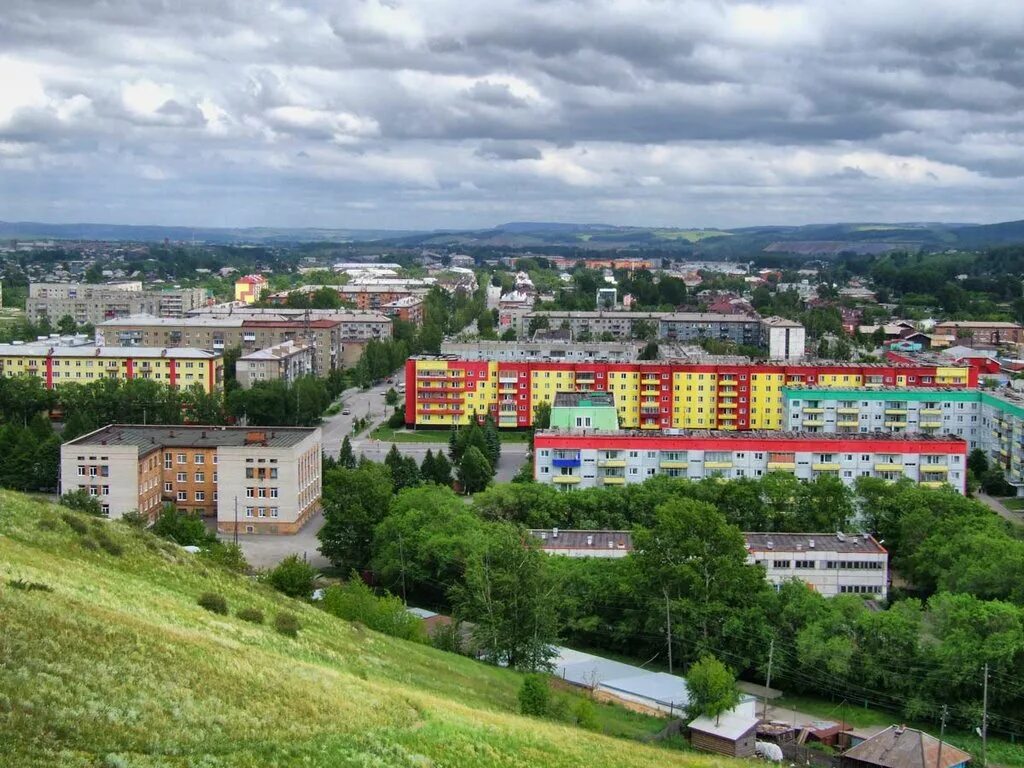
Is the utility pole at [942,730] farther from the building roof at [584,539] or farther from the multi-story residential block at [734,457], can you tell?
the multi-story residential block at [734,457]

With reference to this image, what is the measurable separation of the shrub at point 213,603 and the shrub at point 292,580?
17.2 feet

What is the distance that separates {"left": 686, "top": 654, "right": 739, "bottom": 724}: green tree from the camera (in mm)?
14891

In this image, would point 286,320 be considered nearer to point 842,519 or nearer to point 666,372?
point 666,372

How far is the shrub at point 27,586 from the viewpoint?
424 inches

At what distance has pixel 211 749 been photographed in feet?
27.1

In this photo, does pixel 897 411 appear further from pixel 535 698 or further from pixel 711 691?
pixel 535 698

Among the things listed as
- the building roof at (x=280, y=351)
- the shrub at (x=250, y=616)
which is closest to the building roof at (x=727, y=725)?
A: the shrub at (x=250, y=616)

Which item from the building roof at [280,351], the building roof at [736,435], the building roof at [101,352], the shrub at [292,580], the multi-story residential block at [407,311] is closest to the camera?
the shrub at [292,580]

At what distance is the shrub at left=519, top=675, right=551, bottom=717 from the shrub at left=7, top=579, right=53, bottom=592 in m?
5.50

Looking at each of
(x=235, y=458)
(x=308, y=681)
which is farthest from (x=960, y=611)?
(x=235, y=458)

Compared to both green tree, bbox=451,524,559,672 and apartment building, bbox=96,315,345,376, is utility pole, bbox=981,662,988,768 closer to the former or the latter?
green tree, bbox=451,524,559,672

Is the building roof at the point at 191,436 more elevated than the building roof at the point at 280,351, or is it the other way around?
the building roof at the point at 280,351

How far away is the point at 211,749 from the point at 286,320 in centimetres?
5035

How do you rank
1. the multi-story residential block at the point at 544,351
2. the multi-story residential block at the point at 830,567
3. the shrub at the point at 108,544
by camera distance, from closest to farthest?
1. the shrub at the point at 108,544
2. the multi-story residential block at the point at 830,567
3. the multi-story residential block at the point at 544,351
